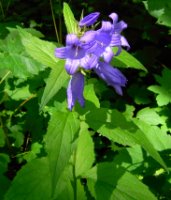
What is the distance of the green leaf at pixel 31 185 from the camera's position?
163 cm

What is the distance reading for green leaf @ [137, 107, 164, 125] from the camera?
9.49 ft

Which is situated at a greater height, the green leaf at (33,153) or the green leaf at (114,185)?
the green leaf at (114,185)

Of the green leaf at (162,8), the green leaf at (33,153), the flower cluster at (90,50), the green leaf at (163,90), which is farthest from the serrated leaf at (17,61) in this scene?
the green leaf at (162,8)

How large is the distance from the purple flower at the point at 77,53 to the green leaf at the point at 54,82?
61 millimetres

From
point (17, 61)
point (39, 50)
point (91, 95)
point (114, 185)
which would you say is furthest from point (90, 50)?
point (17, 61)

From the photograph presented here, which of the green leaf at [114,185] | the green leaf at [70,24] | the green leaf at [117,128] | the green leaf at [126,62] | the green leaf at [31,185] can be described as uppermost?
the green leaf at [70,24]

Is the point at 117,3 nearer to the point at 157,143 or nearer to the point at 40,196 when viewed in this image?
the point at 157,143

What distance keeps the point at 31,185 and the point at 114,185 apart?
0.38m

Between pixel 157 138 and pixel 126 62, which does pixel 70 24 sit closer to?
pixel 126 62

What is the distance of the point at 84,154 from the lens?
1.76 meters

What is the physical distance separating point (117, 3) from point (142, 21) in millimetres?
542

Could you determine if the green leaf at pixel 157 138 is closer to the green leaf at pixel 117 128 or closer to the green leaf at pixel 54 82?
the green leaf at pixel 117 128

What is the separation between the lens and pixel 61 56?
52.1 inches

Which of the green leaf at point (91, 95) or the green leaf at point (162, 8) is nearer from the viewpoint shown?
the green leaf at point (91, 95)
